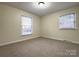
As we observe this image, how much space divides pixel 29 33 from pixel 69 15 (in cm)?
112

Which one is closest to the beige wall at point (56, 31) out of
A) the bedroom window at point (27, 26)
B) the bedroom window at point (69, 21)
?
the bedroom window at point (69, 21)

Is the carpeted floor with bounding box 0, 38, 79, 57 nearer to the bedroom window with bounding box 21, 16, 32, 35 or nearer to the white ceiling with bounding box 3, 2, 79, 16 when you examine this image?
the bedroom window with bounding box 21, 16, 32, 35

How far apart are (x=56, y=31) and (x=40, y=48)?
0.63 meters

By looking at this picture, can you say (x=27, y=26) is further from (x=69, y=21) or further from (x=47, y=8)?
(x=69, y=21)

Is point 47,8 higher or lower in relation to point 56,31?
higher

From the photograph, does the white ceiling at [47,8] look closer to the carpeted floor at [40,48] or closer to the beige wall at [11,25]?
the beige wall at [11,25]

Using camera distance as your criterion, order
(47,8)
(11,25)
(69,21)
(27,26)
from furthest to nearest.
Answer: (11,25)
(27,26)
(47,8)
(69,21)

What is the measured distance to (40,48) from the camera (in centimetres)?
245

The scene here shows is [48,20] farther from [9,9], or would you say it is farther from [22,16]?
[9,9]

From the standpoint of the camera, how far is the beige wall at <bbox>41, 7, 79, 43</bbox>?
2.20 metres

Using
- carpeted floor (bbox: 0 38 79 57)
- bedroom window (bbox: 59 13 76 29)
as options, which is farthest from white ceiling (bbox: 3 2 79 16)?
carpeted floor (bbox: 0 38 79 57)

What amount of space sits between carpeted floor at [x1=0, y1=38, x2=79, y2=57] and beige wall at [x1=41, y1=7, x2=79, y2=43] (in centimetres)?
14

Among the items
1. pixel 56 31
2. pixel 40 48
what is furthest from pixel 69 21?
pixel 40 48

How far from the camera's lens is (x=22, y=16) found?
2764 mm
